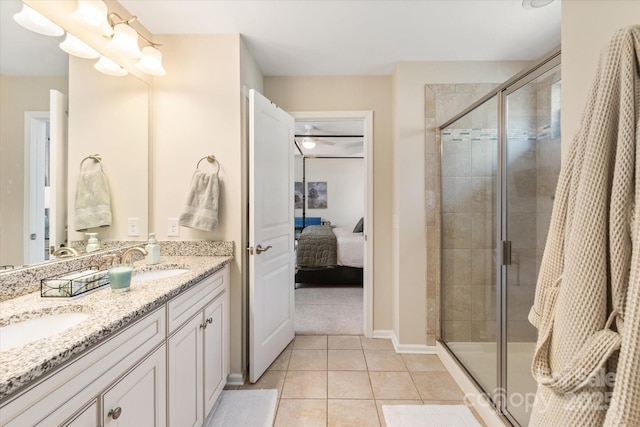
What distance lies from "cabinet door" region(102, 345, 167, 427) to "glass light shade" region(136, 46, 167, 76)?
167cm

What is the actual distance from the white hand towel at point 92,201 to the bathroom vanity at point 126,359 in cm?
45

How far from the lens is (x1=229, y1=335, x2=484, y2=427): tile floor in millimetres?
1636

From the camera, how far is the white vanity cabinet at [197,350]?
123 centimetres

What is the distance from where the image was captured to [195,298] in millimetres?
1431

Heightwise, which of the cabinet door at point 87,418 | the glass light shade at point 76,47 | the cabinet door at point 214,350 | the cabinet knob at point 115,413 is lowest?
the cabinet door at point 214,350

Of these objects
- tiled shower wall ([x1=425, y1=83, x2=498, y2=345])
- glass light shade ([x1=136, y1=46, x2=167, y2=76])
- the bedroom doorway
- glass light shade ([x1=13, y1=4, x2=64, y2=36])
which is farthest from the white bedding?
glass light shade ([x1=13, y1=4, x2=64, y2=36])

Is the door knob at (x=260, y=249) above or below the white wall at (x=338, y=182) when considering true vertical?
below

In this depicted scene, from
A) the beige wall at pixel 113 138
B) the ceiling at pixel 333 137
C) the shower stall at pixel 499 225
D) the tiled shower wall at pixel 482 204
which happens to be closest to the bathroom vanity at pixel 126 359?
the beige wall at pixel 113 138

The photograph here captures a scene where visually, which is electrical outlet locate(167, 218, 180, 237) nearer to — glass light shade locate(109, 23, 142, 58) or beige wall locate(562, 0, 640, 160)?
glass light shade locate(109, 23, 142, 58)

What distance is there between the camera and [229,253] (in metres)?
1.92

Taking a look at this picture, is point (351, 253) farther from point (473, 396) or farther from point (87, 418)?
point (87, 418)

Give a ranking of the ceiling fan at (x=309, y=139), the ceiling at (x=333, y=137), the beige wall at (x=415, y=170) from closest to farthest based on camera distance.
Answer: the beige wall at (x=415, y=170)
the ceiling at (x=333, y=137)
the ceiling fan at (x=309, y=139)

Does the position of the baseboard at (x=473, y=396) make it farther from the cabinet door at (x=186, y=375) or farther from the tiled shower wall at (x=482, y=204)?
the cabinet door at (x=186, y=375)

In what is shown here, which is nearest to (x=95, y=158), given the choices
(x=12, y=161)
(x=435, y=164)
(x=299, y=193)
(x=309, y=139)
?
(x=12, y=161)
